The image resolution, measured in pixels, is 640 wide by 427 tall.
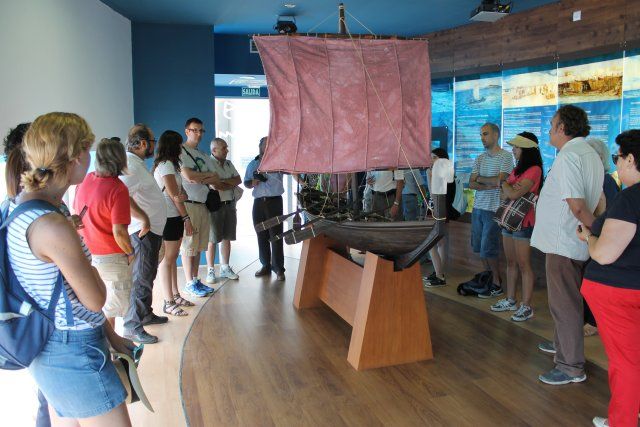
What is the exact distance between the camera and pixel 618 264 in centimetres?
236

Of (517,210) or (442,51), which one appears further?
(442,51)

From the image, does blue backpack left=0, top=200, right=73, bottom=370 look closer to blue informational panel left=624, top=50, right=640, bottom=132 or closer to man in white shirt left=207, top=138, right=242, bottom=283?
man in white shirt left=207, top=138, right=242, bottom=283

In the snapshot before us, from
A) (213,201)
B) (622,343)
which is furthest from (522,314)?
(213,201)

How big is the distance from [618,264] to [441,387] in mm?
1336

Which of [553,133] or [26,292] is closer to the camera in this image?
[26,292]

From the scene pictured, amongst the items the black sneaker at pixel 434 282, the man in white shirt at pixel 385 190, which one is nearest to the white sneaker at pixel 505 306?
the black sneaker at pixel 434 282

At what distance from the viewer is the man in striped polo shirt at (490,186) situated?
4934 millimetres

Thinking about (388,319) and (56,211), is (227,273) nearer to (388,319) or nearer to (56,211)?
(388,319)

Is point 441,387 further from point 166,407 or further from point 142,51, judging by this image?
point 142,51

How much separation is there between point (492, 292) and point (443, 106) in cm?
333

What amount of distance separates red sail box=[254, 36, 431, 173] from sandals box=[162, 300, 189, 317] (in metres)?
1.48

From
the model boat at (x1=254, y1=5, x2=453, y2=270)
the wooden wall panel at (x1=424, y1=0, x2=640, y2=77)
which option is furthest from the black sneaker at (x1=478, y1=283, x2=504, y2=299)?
the wooden wall panel at (x1=424, y1=0, x2=640, y2=77)

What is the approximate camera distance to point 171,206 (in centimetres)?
450

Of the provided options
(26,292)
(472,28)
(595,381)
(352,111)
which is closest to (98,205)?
(26,292)
